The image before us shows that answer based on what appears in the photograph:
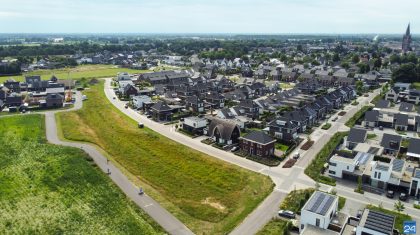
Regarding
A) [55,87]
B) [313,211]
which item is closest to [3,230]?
[313,211]

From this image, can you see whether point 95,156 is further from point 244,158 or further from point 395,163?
point 395,163

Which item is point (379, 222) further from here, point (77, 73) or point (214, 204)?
point (77, 73)

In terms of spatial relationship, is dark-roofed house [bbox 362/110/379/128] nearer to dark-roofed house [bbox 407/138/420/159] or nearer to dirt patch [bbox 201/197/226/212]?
dark-roofed house [bbox 407/138/420/159]

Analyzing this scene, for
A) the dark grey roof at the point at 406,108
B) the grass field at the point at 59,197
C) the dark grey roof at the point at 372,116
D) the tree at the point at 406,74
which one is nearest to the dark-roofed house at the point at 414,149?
the dark grey roof at the point at 372,116

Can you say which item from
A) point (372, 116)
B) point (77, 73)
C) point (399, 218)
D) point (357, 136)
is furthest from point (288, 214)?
point (77, 73)

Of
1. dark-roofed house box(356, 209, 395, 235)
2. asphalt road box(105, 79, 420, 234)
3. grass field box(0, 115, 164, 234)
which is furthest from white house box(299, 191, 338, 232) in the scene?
grass field box(0, 115, 164, 234)

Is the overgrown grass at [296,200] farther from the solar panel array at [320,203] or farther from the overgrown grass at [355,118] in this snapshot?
the overgrown grass at [355,118]
